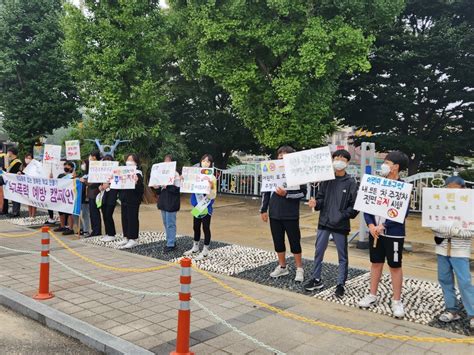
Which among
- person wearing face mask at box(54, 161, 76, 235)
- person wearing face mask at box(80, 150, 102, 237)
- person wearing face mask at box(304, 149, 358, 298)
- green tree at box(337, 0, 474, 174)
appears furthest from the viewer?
green tree at box(337, 0, 474, 174)

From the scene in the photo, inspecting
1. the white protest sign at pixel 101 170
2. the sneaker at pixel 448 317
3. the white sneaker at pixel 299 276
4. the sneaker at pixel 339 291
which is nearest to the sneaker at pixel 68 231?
the white protest sign at pixel 101 170

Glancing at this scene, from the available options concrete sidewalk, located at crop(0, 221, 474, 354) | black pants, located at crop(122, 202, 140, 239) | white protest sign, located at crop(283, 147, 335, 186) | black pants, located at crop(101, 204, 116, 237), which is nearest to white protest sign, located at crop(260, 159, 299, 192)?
white protest sign, located at crop(283, 147, 335, 186)

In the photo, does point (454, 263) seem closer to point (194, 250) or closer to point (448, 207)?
point (448, 207)

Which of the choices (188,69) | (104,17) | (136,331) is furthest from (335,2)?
(136,331)

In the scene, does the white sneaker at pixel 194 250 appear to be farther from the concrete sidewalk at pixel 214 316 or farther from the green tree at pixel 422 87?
the green tree at pixel 422 87

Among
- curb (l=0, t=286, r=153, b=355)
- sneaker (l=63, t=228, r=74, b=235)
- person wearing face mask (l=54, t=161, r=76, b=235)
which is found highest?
person wearing face mask (l=54, t=161, r=76, b=235)

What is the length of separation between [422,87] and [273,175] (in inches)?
560

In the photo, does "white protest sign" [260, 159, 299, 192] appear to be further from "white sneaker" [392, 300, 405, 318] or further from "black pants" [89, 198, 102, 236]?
"black pants" [89, 198, 102, 236]

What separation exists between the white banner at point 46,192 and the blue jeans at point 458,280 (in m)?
7.55

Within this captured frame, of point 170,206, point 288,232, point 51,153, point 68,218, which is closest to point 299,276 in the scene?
point 288,232

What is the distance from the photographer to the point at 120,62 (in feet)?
52.6

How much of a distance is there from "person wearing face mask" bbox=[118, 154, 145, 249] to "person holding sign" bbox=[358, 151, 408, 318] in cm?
495

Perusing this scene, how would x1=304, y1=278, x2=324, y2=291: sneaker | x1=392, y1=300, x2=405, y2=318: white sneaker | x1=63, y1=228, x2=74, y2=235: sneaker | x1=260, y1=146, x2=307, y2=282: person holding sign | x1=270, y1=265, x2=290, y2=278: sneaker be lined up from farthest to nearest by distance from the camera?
x1=63, y1=228, x2=74, y2=235: sneaker → x1=270, y1=265, x2=290, y2=278: sneaker → x1=260, y1=146, x2=307, y2=282: person holding sign → x1=304, y1=278, x2=324, y2=291: sneaker → x1=392, y1=300, x2=405, y2=318: white sneaker

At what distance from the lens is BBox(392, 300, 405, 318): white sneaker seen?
497 cm
